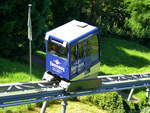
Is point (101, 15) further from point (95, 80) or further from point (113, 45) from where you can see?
point (95, 80)

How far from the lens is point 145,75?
20.4m

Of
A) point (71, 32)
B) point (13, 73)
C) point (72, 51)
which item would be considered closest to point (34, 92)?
point (72, 51)

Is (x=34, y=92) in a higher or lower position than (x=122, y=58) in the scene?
higher

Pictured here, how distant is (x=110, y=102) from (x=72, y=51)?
22.9 feet

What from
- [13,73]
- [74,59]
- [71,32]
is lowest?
[13,73]

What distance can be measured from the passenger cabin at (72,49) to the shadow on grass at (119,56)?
19228 mm

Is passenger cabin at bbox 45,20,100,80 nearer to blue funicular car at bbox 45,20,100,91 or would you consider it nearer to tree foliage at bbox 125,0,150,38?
blue funicular car at bbox 45,20,100,91

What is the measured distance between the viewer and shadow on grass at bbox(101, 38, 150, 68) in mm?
34688

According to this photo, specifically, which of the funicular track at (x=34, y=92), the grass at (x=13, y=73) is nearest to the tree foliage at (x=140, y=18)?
the grass at (x=13, y=73)

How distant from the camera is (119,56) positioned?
1451 inches

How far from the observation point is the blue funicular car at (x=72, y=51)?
1349cm

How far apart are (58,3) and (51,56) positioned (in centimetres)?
2330

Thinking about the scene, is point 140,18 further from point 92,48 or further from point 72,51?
point 72,51

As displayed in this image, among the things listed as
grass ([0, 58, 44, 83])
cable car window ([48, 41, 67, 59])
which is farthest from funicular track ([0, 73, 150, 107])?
grass ([0, 58, 44, 83])
